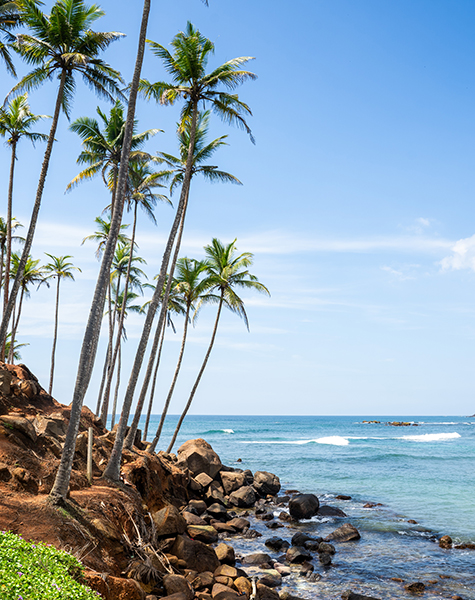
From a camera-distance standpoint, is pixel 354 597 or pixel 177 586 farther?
pixel 354 597

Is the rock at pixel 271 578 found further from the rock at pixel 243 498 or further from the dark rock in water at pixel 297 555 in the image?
the rock at pixel 243 498

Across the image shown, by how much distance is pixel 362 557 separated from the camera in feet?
45.2

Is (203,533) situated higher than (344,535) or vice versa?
(203,533)

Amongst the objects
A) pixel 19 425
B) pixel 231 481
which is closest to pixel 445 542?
pixel 231 481

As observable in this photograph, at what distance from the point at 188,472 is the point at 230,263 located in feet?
36.4

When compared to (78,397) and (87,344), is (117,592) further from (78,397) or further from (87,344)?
(87,344)

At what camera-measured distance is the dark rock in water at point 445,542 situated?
14.9 metres

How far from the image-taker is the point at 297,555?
42.8 ft

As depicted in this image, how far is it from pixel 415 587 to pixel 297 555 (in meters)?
3.36

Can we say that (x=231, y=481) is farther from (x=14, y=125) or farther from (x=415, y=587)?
(x=14, y=125)

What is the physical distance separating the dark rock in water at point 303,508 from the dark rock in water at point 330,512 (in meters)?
0.37

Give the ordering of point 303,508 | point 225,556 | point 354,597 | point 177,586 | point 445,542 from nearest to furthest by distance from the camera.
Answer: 1. point 177,586
2. point 354,597
3. point 225,556
4. point 445,542
5. point 303,508

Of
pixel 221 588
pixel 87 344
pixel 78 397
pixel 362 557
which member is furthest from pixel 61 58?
pixel 362 557

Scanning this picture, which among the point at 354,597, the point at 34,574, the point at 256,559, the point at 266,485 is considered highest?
the point at 34,574
